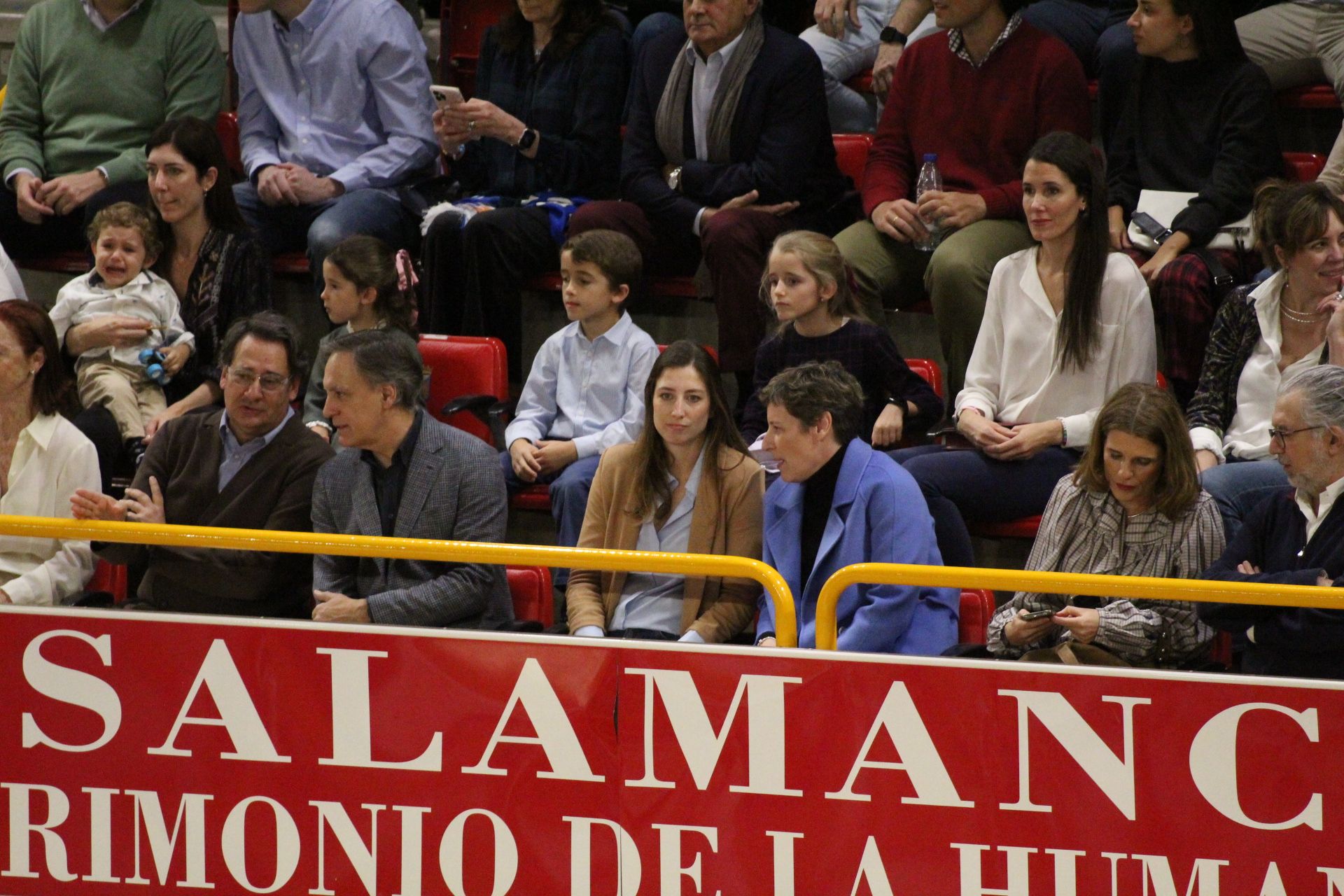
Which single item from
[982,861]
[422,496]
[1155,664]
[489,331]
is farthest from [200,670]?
[489,331]

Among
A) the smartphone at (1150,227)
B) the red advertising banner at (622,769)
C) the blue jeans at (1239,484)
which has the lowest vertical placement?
the red advertising banner at (622,769)

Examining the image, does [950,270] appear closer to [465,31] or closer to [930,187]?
[930,187]

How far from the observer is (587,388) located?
4.83 meters

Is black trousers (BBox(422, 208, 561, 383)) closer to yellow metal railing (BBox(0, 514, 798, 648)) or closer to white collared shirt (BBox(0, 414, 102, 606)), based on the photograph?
white collared shirt (BBox(0, 414, 102, 606))

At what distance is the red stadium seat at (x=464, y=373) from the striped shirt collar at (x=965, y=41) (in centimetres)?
174

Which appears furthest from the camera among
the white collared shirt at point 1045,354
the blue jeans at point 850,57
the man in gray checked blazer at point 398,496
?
the blue jeans at point 850,57

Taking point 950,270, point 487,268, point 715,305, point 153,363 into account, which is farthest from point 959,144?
point 153,363

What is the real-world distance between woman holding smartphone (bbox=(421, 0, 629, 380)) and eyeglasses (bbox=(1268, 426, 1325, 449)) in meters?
2.61

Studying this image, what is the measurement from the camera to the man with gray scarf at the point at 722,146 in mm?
5258

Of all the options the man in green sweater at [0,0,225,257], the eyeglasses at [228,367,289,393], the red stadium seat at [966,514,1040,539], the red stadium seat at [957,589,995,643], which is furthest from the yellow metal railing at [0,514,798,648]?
the man in green sweater at [0,0,225,257]

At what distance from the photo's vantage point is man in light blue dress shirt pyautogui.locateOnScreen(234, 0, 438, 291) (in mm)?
5703

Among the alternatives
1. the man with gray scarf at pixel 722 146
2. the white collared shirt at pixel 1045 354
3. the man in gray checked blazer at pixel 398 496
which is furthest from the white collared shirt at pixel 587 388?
the white collared shirt at pixel 1045 354

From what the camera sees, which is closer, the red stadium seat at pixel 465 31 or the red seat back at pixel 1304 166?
the red seat back at pixel 1304 166

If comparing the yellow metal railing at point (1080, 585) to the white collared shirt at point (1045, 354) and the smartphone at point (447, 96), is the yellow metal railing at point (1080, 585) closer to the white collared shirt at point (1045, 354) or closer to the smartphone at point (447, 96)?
the white collared shirt at point (1045, 354)
